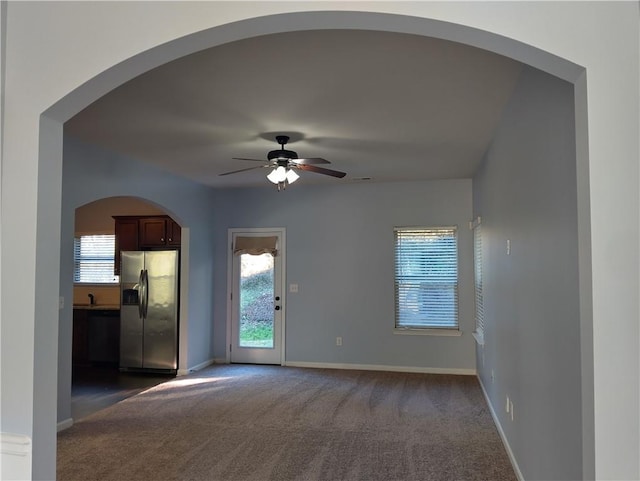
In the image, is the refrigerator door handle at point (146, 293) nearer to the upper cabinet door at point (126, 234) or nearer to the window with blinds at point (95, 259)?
the upper cabinet door at point (126, 234)

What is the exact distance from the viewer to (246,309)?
6.94 m

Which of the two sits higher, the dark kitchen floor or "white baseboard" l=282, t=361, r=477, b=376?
"white baseboard" l=282, t=361, r=477, b=376

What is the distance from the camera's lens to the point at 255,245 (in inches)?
273

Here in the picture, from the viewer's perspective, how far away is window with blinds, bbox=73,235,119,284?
7.34 metres

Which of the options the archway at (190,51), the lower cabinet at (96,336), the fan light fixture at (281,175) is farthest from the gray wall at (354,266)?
the archway at (190,51)

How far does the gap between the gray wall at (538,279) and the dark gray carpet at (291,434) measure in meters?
0.59

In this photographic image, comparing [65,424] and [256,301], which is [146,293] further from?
[65,424]

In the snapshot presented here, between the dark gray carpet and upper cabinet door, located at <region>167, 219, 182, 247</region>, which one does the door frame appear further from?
the dark gray carpet

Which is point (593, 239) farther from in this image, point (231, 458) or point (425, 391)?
point (425, 391)

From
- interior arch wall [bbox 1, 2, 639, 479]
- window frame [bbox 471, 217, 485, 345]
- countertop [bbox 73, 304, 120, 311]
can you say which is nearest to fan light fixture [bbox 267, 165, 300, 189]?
interior arch wall [bbox 1, 2, 639, 479]

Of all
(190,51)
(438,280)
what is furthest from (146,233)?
(190,51)

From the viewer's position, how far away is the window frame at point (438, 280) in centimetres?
621

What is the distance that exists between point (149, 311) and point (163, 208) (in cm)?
162

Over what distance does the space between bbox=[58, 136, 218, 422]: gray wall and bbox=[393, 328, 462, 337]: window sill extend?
Result: 2857 millimetres
